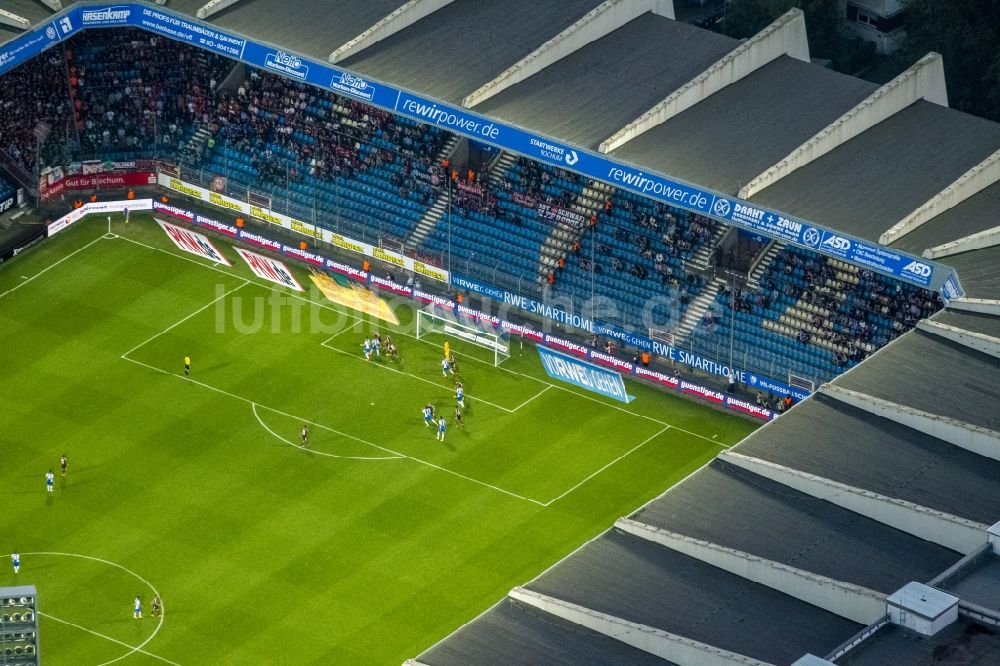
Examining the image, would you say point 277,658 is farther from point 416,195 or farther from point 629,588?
point 416,195

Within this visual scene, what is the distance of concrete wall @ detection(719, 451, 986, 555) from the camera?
82.3m

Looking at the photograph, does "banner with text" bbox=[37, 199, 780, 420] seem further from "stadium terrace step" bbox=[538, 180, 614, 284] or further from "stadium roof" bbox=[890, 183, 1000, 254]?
"stadium roof" bbox=[890, 183, 1000, 254]

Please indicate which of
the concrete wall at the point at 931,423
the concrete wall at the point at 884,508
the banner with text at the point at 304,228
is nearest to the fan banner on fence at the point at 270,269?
the banner with text at the point at 304,228

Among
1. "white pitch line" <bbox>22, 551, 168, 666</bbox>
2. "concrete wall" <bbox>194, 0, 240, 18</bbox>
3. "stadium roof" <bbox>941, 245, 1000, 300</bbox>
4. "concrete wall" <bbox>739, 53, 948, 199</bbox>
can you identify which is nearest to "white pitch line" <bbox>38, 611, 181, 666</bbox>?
"white pitch line" <bbox>22, 551, 168, 666</bbox>

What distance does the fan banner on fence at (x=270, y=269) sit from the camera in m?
115

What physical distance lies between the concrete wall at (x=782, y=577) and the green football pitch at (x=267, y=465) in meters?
11.8

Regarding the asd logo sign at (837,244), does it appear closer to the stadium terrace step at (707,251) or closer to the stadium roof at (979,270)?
the stadium roof at (979,270)

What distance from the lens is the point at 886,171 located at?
104m

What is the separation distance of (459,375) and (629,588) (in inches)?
1106

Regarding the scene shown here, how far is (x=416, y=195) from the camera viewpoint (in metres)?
116

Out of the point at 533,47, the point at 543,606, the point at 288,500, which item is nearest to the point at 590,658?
the point at 543,606

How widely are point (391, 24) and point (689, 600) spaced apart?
41657 millimetres

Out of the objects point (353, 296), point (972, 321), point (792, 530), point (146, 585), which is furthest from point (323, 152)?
point (792, 530)

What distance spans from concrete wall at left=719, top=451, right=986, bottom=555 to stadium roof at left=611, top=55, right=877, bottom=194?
60.0 ft
